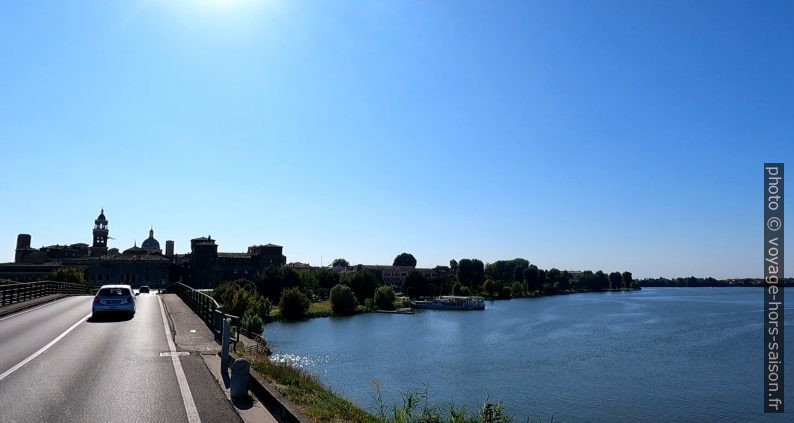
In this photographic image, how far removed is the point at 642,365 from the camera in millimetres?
45188

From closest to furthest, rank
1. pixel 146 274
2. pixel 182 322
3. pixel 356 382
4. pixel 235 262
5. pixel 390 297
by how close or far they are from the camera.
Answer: pixel 182 322 → pixel 356 382 → pixel 390 297 → pixel 146 274 → pixel 235 262

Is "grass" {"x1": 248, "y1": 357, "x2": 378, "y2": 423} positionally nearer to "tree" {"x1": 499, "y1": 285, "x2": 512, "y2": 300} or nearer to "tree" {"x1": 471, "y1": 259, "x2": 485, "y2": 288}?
"tree" {"x1": 499, "y1": 285, "x2": 512, "y2": 300}

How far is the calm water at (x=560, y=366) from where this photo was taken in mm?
31842

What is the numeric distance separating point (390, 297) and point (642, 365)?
75332 millimetres

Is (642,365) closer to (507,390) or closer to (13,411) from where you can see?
(507,390)

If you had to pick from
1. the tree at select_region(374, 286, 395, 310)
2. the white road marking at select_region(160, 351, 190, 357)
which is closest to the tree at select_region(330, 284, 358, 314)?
the tree at select_region(374, 286, 395, 310)

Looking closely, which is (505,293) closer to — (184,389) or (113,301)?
(113,301)

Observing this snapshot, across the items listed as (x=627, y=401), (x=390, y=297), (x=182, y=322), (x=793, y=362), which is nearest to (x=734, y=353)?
(x=793, y=362)

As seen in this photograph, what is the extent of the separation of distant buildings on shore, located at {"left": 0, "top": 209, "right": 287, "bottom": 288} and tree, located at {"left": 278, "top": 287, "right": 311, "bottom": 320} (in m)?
69.3

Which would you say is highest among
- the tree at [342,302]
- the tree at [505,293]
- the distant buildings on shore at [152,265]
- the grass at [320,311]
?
the distant buildings on shore at [152,265]

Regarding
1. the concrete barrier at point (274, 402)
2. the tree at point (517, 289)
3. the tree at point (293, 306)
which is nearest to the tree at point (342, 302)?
the tree at point (293, 306)

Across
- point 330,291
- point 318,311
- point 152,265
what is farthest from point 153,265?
point 318,311

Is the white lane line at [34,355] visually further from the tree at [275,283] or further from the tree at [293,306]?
the tree at [275,283]

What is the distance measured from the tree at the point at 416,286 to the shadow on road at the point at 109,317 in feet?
414
